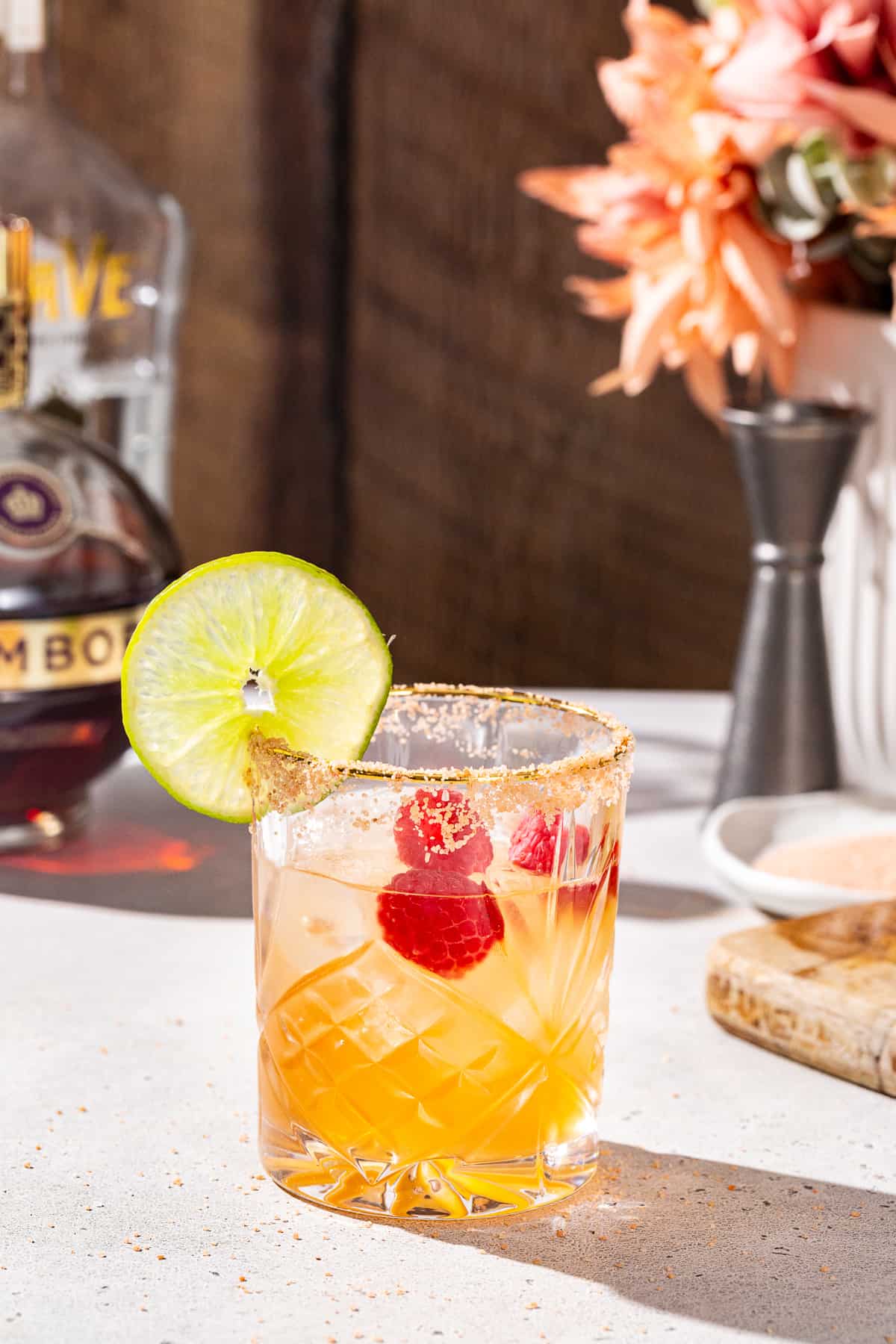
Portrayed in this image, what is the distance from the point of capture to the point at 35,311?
4.17ft

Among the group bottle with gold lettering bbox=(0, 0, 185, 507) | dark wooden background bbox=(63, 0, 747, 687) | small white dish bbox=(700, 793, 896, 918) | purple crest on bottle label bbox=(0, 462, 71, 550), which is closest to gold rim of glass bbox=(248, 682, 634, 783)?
small white dish bbox=(700, 793, 896, 918)

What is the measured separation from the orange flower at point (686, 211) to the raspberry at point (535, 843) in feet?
1.45

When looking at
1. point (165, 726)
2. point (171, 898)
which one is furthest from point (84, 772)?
point (165, 726)

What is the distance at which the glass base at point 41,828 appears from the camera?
89 centimetres

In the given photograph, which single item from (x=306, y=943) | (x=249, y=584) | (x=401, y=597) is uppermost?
(x=249, y=584)

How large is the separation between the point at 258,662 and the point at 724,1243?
0.74ft

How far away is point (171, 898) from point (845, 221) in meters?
0.48

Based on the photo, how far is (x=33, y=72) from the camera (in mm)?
1232

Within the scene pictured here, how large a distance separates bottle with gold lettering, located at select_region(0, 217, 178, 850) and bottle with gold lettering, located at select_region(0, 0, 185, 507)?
327 millimetres

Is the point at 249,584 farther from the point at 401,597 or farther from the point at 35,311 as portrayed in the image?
the point at 401,597

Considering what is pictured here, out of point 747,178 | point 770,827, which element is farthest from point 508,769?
point 747,178

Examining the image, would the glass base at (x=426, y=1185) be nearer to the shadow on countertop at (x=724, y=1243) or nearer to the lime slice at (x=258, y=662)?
the shadow on countertop at (x=724, y=1243)

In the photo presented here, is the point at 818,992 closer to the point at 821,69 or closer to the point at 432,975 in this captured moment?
the point at 432,975

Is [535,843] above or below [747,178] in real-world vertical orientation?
below
